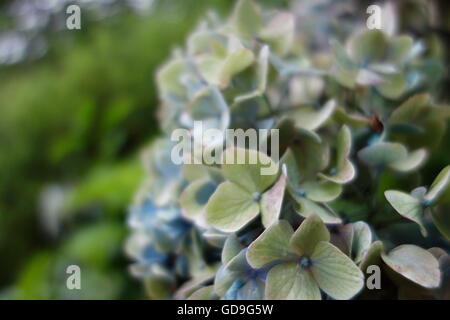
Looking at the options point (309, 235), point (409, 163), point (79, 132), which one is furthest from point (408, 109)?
point (79, 132)

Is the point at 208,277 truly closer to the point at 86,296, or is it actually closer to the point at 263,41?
the point at 263,41

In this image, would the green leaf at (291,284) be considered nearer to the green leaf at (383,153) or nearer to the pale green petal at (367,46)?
the green leaf at (383,153)

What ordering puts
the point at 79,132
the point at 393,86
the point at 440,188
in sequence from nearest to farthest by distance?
1. the point at 440,188
2. the point at 393,86
3. the point at 79,132

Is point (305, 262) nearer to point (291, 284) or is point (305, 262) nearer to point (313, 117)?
point (291, 284)

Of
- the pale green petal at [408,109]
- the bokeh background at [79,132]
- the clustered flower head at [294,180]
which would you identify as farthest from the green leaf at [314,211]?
the bokeh background at [79,132]

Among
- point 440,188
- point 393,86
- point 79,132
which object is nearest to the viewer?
point 440,188

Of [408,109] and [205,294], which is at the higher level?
[408,109]
